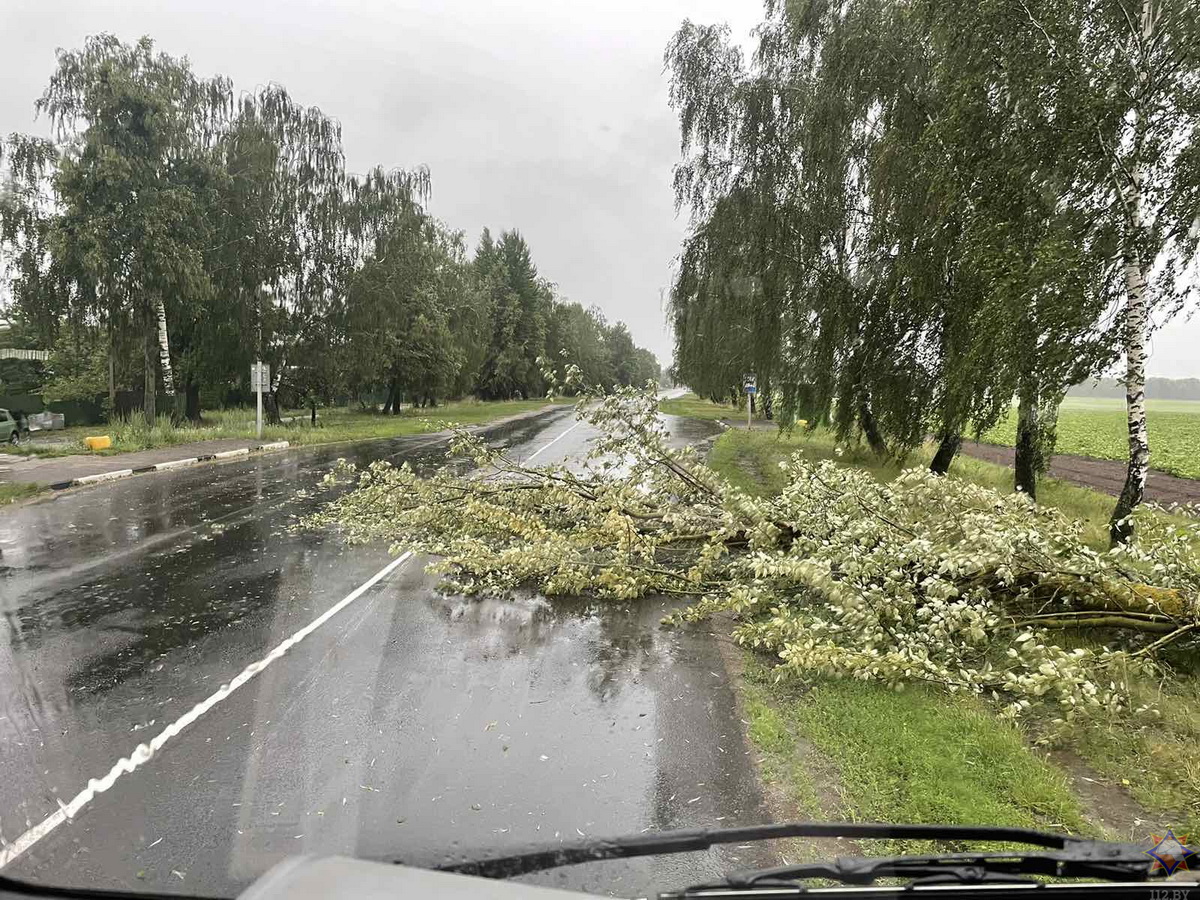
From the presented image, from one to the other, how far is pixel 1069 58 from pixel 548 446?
15.0m

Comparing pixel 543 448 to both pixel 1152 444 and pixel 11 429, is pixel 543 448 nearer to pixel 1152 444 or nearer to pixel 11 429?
pixel 11 429

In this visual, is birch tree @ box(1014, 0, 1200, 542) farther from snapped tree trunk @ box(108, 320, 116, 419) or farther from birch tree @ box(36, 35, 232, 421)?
snapped tree trunk @ box(108, 320, 116, 419)

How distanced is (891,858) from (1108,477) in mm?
20350

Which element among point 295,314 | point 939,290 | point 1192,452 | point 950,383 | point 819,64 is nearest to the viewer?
point 950,383

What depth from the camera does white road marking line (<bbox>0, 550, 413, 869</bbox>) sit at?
2.84 metres

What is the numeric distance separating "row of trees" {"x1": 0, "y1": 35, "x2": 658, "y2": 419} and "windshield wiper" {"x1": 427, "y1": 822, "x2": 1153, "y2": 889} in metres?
14.9

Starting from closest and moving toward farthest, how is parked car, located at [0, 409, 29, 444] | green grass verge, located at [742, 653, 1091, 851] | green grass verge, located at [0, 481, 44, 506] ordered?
green grass verge, located at [742, 653, 1091, 851], green grass verge, located at [0, 481, 44, 506], parked car, located at [0, 409, 29, 444]

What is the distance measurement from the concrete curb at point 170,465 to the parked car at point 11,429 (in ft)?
22.5

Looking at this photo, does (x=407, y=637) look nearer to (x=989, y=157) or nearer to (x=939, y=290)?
(x=989, y=157)

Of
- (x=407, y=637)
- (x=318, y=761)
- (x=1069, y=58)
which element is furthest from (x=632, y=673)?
(x=1069, y=58)

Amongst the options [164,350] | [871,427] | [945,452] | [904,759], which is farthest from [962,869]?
[164,350]

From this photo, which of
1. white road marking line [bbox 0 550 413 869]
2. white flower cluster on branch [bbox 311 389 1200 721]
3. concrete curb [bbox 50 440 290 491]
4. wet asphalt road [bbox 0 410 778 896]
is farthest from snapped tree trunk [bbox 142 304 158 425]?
white road marking line [bbox 0 550 413 869]

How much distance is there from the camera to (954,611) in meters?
4.34

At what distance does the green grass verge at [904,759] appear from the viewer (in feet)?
10.4
